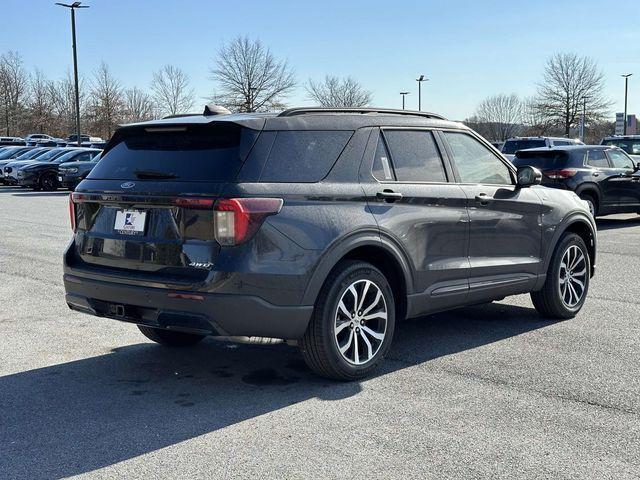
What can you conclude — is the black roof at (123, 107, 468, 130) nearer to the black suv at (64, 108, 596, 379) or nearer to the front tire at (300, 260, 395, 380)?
the black suv at (64, 108, 596, 379)

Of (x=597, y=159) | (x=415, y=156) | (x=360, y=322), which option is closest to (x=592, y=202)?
(x=597, y=159)

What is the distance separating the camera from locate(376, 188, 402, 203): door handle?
17.1 feet

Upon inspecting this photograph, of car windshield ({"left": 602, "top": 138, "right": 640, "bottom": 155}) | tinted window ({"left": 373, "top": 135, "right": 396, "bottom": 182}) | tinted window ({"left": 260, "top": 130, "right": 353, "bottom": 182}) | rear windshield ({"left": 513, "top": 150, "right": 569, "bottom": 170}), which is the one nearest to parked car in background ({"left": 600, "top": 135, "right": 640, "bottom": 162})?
car windshield ({"left": 602, "top": 138, "right": 640, "bottom": 155})

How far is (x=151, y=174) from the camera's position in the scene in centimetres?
488

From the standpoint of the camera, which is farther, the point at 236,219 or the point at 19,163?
the point at 19,163

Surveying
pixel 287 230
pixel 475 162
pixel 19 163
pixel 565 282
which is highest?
pixel 19 163

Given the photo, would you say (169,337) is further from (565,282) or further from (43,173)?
(43,173)

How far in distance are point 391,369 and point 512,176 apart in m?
2.16

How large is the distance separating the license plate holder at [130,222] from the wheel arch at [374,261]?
110 cm

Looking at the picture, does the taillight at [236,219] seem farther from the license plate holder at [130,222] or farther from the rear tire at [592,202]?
the rear tire at [592,202]

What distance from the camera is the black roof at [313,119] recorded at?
484cm

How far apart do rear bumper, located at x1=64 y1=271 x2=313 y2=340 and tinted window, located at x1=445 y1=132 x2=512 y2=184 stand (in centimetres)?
201

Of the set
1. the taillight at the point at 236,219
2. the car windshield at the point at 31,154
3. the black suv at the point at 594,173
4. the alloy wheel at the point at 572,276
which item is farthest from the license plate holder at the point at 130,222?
the car windshield at the point at 31,154

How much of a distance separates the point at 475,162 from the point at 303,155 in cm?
185
